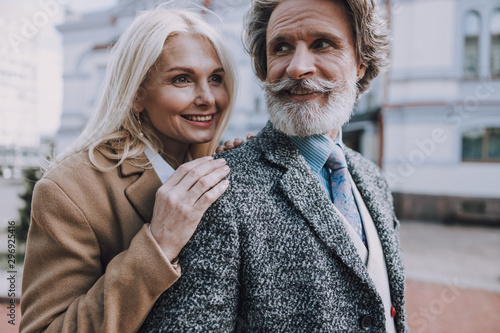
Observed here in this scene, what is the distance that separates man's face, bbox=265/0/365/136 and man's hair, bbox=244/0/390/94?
6 cm

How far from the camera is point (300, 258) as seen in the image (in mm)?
1248

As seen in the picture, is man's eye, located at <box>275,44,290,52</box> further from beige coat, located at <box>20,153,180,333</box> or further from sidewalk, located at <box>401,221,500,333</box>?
sidewalk, located at <box>401,221,500,333</box>

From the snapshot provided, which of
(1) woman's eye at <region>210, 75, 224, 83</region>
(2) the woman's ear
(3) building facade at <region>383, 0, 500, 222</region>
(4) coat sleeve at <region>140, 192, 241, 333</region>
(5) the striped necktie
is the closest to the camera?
(4) coat sleeve at <region>140, 192, 241, 333</region>

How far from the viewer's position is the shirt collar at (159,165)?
1.68 meters

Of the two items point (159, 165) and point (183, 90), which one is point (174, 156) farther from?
point (183, 90)

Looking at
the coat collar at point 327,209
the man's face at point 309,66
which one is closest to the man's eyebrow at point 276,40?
the man's face at point 309,66

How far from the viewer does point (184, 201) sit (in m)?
1.27

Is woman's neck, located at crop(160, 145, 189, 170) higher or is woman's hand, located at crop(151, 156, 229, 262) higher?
woman's neck, located at crop(160, 145, 189, 170)

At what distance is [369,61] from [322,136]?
571 mm

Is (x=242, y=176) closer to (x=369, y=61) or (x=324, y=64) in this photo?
(x=324, y=64)

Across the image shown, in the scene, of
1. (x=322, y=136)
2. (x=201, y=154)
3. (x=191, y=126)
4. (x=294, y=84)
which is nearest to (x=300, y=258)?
(x=322, y=136)

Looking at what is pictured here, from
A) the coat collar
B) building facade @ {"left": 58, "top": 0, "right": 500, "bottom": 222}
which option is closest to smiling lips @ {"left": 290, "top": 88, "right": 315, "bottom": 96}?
the coat collar

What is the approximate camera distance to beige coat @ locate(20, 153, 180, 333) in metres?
1.20

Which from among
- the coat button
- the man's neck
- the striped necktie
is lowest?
the coat button
